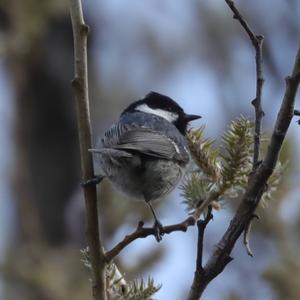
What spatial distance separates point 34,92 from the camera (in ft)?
19.9

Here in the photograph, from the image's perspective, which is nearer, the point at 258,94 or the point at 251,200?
the point at 251,200

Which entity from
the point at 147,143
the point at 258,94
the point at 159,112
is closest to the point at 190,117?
the point at 159,112

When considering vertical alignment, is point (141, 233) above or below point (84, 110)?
below

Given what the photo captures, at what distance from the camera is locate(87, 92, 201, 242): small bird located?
253 centimetres

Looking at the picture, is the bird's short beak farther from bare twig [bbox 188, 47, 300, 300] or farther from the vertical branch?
bare twig [bbox 188, 47, 300, 300]

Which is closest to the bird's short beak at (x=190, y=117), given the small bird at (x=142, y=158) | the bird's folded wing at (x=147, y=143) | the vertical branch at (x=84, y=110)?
the small bird at (x=142, y=158)

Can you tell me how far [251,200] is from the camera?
4.19 ft

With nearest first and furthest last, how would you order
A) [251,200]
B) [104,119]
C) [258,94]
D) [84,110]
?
[251,200]
[258,94]
[84,110]
[104,119]

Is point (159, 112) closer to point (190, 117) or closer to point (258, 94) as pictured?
point (190, 117)

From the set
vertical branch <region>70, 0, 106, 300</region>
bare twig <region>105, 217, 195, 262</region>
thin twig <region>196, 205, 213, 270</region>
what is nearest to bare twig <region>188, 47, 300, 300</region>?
thin twig <region>196, 205, 213, 270</region>

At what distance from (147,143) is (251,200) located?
1.34m

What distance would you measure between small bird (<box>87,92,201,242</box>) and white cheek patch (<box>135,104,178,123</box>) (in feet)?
1.27

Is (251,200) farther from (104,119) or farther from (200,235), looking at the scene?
(104,119)

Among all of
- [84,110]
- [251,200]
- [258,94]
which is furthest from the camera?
[84,110]
